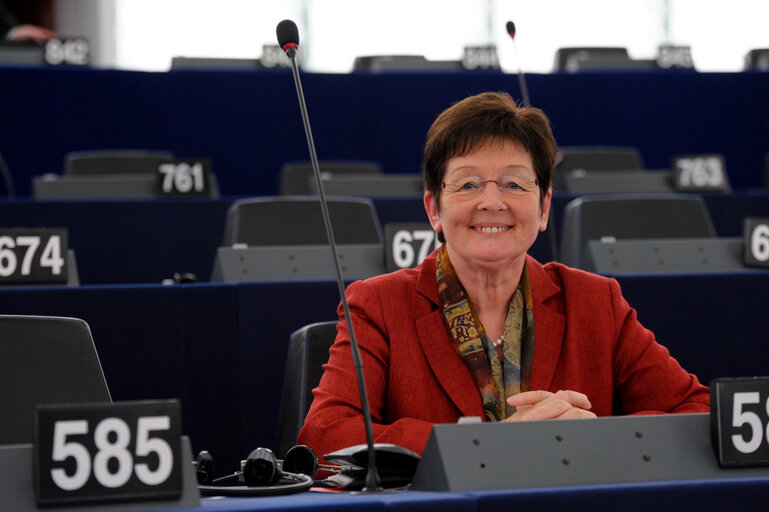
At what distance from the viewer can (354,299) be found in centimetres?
183

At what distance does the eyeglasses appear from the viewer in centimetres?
178

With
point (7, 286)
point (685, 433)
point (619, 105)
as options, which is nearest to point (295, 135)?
point (619, 105)

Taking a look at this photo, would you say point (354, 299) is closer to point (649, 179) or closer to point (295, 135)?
point (649, 179)

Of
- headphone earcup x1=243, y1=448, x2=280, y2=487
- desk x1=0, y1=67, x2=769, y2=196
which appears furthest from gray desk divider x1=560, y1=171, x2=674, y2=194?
headphone earcup x1=243, y1=448, x2=280, y2=487

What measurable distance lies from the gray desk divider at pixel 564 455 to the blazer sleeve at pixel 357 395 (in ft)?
1.18

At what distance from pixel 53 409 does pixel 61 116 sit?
499cm

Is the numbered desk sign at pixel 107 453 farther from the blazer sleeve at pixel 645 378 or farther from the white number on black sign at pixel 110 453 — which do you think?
the blazer sleeve at pixel 645 378

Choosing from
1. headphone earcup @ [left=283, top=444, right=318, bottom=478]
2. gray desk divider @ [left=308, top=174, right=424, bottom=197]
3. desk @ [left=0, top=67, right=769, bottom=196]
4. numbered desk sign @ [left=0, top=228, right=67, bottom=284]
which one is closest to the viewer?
headphone earcup @ [left=283, top=444, right=318, bottom=478]

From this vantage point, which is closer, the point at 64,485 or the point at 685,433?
the point at 64,485

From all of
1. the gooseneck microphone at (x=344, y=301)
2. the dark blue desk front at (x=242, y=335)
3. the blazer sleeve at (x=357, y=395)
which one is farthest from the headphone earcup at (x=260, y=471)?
the dark blue desk front at (x=242, y=335)

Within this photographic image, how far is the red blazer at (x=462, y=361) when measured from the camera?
5.69ft

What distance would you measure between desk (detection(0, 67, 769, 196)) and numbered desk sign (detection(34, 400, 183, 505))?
15.4ft

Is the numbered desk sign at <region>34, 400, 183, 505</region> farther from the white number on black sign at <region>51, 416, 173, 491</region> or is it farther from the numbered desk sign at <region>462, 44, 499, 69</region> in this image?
the numbered desk sign at <region>462, 44, 499, 69</region>

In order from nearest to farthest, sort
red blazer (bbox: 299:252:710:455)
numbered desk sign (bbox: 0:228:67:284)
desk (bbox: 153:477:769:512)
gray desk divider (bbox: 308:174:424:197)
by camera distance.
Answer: desk (bbox: 153:477:769:512)
red blazer (bbox: 299:252:710:455)
numbered desk sign (bbox: 0:228:67:284)
gray desk divider (bbox: 308:174:424:197)
